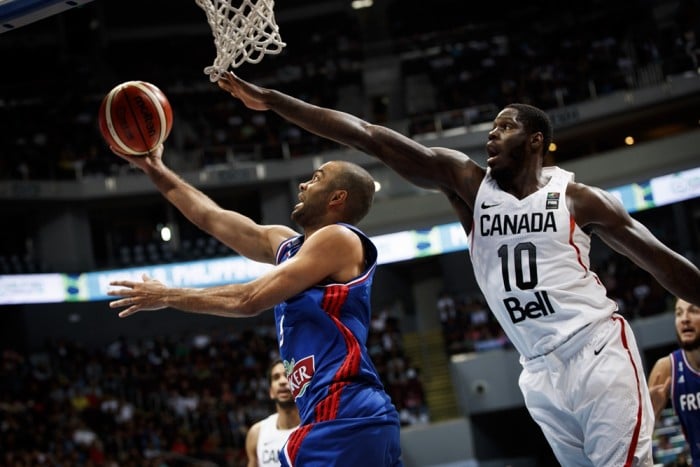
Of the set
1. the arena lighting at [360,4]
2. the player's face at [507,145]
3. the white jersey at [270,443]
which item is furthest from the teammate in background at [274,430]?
the arena lighting at [360,4]

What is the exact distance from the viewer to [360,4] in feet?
87.6

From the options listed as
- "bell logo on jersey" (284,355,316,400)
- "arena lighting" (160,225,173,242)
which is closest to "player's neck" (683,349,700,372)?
"bell logo on jersey" (284,355,316,400)

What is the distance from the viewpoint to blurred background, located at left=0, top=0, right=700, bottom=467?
60.7 ft

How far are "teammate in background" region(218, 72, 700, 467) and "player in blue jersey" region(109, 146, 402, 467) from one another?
40cm

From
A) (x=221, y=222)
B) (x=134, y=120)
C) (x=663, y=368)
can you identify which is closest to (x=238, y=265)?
(x=663, y=368)

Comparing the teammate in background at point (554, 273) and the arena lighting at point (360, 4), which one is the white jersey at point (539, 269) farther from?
the arena lighting at point (360, 4)

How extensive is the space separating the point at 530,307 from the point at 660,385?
230 centimetres

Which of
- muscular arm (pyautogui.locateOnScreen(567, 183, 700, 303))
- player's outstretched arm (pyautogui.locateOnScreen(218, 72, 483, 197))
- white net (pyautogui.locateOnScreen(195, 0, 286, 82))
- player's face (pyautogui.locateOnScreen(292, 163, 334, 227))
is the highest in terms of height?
white net (pyautogui.locateOnScreen(195, 0, 286, 82))

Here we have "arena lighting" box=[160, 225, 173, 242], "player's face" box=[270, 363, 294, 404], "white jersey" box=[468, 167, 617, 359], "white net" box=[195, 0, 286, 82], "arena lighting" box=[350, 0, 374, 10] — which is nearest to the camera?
"white jersey" box=[468, 167, 617, 359]

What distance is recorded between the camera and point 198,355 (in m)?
20.8

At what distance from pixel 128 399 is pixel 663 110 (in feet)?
46.1

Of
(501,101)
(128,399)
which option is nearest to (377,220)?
(501,101)

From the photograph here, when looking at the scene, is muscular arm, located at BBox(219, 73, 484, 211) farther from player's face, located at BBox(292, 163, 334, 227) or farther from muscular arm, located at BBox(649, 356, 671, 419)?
muscular arm, located at BBox(649, 356, 671, 419)

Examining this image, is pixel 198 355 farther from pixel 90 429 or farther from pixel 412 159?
pixel 412 159
